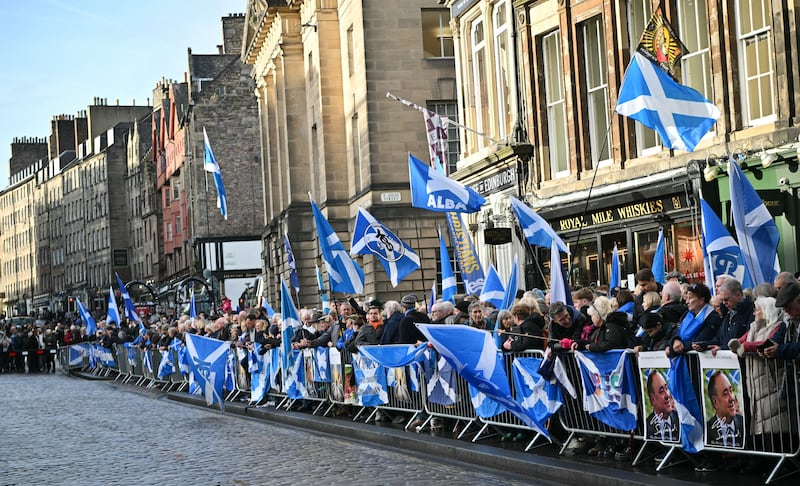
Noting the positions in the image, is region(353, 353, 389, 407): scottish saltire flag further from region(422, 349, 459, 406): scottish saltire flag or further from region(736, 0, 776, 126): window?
region(736, 0, 776, 126): window

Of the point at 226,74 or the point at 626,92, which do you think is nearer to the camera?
the point at 626,92

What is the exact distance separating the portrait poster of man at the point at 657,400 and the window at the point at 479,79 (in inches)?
746

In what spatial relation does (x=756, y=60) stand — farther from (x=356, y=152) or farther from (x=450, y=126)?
(x=356, y=152)

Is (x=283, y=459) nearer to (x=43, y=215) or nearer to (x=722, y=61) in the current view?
(x=722, y=61)

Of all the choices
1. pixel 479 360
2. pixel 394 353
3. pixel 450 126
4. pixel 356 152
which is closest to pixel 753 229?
pixel 479 360

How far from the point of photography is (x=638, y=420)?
11945 mm

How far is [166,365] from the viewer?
98.1ft

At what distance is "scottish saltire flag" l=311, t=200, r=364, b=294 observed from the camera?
72.6 feet

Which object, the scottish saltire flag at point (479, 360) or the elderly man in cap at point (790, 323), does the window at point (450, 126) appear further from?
the elderly man in cap at point (790, 323)

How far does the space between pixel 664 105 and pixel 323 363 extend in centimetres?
672

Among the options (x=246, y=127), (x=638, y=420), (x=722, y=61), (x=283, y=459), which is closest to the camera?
(x=638, y=420)

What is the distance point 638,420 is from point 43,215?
139251 mm

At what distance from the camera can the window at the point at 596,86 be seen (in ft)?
80.5

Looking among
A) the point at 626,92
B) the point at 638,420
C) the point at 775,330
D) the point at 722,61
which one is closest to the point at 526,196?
the point at 722,61
